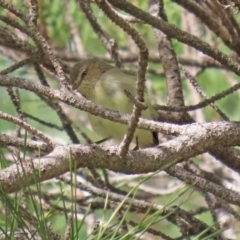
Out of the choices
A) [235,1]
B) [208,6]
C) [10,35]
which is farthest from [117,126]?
[235,1]

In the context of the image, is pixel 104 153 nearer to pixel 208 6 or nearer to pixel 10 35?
pixel 10 35

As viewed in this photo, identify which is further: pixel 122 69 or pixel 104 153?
pixel 122 69

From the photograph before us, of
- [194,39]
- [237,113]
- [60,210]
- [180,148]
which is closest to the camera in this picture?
[180,148]

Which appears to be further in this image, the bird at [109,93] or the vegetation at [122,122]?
the bird at [109,93]

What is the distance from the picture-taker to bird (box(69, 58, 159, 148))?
130 inches

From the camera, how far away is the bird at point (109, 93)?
3311mm

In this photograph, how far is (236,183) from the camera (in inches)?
126

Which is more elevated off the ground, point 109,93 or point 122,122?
point 109,93

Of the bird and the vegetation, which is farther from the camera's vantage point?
the bird

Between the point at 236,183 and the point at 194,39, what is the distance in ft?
3.69

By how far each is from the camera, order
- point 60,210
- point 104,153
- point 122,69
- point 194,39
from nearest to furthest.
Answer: point 104,153 → point 194,39 → point 60,210 → point 122,69

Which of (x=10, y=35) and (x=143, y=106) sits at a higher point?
(x=10, y=35)

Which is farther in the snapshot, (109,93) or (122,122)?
(109,93)

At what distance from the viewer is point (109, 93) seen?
3.39 metres
